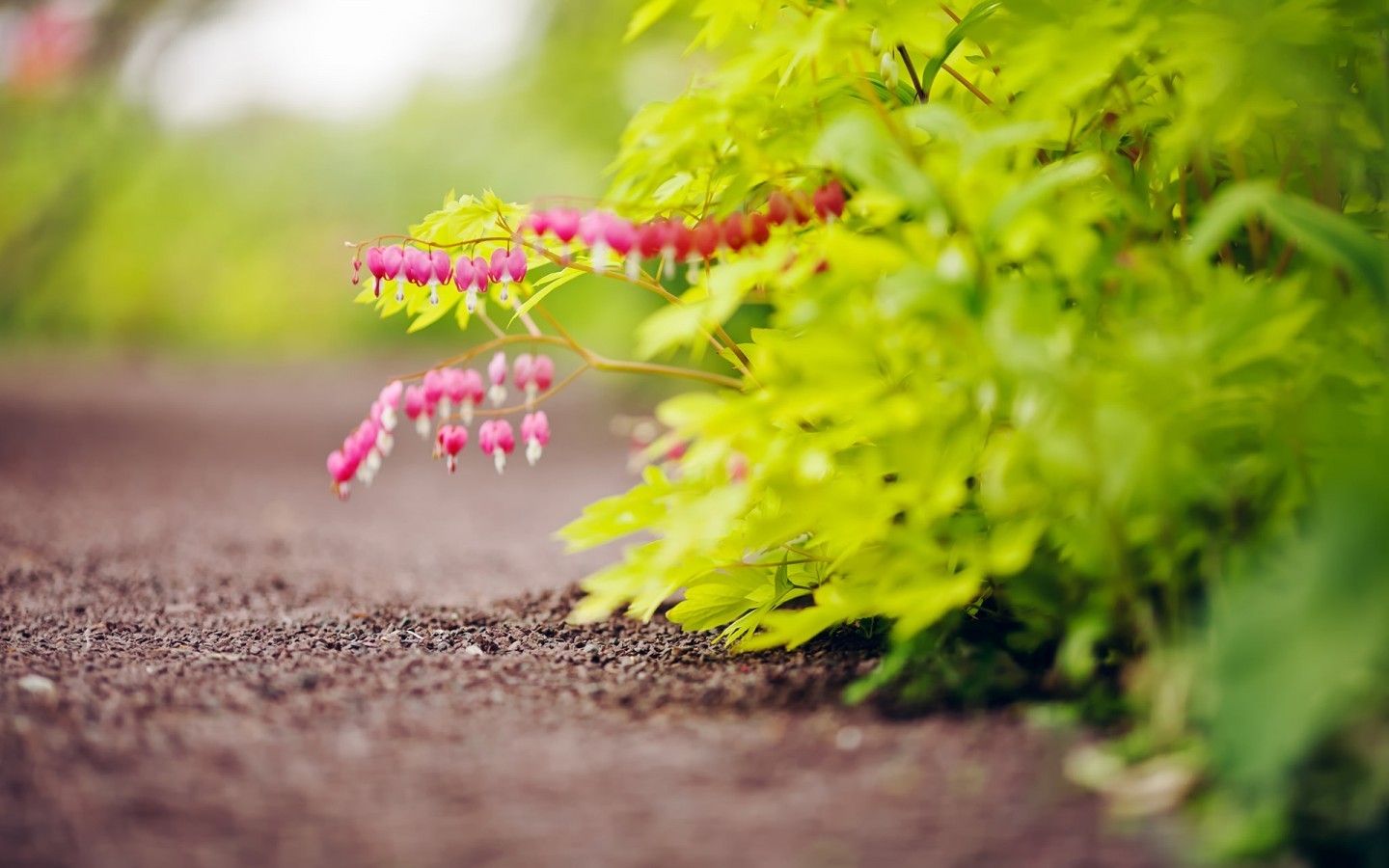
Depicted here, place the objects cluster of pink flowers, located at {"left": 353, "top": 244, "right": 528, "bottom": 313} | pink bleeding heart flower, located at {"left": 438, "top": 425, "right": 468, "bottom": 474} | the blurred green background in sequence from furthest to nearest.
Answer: the blurred green background < pink bleeding heart flower, located at {"left": 438, "top": 425, "right": 468, "bottom": 474} < cluster of pink flowers, located at {"left": 353, "top": 244, "right": 528, "bottom": 313}

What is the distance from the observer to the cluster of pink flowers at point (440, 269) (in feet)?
6.72

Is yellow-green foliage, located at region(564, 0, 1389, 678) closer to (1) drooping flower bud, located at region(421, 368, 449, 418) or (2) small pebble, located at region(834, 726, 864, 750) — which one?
(2) small pebble, located at region(834, 726, 864, 750)

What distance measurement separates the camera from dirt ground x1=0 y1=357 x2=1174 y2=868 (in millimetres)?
1466

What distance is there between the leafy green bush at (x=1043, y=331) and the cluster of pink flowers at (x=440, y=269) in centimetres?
9

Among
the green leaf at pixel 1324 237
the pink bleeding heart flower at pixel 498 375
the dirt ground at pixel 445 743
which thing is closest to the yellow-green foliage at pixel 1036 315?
the green leaf at pixel 1324 237

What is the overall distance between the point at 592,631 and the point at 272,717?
3.21 feet

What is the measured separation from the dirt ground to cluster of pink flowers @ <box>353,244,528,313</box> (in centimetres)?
82

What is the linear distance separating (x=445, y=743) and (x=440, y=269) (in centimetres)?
92

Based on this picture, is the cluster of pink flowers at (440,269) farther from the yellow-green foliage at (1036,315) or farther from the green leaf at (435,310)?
the yellow-green foliage at (1036,315)

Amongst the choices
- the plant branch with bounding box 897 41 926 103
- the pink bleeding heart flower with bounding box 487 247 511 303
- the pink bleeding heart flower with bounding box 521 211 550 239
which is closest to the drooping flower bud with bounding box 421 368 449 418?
the pink bleeding heart flower with bounding box 487 247 511 303

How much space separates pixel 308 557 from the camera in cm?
410

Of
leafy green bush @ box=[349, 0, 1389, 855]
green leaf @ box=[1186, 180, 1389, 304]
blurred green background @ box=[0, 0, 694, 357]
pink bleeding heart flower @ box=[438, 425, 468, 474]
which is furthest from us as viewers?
blurred green background @ box=[0, 0, 694, 357]

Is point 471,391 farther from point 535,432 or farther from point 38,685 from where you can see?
point 38,685

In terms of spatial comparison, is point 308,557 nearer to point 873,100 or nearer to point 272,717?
point 272,717
